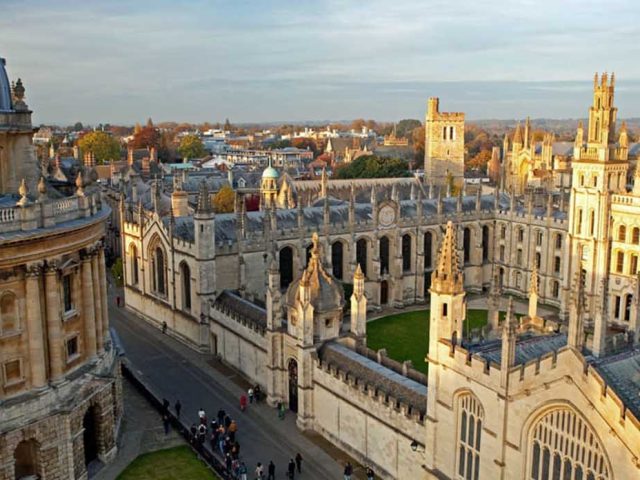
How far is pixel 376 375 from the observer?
91.5 feet

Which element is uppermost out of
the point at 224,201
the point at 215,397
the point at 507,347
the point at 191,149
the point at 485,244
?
the point at 191,149

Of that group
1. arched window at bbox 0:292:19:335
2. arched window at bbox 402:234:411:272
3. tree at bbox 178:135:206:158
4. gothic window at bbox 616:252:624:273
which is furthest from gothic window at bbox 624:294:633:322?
tree at bbox 178:135:206:158

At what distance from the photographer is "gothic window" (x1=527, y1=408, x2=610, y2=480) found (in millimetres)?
18219

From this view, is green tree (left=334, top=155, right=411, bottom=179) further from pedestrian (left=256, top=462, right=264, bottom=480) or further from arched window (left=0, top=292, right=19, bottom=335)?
arched window (left=0, top=292, right=19, bottom=335)

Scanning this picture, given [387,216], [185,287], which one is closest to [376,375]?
[185,287]

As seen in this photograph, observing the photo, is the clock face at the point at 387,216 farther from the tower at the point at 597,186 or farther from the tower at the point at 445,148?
the tower at the point at 445,148

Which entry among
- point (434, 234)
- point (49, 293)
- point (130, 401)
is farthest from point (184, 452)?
point (434, 234)

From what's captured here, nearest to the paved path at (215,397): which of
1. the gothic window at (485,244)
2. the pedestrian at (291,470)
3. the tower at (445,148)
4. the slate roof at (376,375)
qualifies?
the pedestrian at (291,470)

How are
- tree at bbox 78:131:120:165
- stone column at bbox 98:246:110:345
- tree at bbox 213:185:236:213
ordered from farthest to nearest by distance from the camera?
tree at bbox 78:131:120:165
tree at bbox 213:185:236:213
stone column at bbox 98:246:110:345

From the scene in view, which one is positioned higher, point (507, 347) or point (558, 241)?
point (507, 347)

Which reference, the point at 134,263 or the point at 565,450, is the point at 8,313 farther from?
the point at 134,263

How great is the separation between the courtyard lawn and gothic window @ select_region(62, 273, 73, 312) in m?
18.8

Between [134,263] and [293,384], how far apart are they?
2137 cm

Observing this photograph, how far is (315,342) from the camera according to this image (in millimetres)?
31203
